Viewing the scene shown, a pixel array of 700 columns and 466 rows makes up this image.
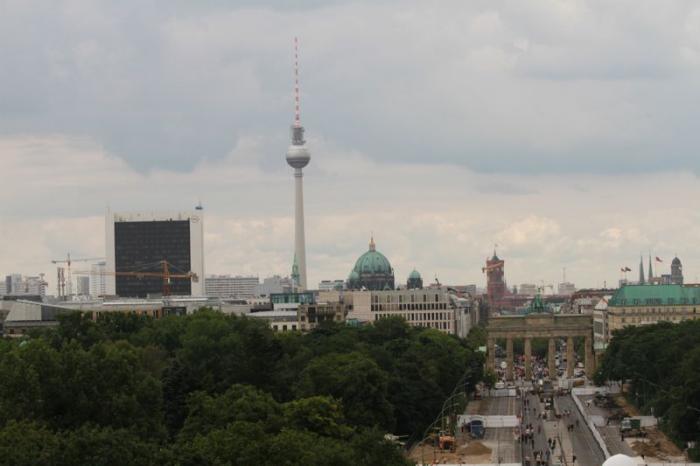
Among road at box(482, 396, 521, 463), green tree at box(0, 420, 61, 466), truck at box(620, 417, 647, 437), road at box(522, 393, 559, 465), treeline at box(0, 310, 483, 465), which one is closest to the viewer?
green tree at box(0, 420, 61, 466)

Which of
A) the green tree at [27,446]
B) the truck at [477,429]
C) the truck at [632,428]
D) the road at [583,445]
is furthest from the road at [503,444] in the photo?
the green tree at [27,446]

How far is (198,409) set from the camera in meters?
124

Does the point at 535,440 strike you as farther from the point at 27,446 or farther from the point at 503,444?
the point at 27,446

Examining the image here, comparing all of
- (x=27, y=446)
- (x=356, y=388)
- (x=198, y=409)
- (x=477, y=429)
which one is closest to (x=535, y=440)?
(x=477, y=429)

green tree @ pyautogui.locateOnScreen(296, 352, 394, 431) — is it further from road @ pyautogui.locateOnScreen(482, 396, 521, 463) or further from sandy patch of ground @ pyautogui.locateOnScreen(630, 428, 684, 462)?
sandy patch of ground @ pyautogui.locateOnScreen(630, 428, 684, 462)

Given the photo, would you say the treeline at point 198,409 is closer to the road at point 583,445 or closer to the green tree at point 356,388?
the green tree at point 356,388

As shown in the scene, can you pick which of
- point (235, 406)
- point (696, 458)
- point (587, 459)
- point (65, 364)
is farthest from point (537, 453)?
point (65, 364)

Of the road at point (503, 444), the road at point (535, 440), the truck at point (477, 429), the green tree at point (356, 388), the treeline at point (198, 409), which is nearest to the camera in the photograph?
the treeline at point (198, 409)

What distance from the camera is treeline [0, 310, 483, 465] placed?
94250mm

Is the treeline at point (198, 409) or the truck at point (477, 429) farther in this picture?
the truck at point (477, 429)

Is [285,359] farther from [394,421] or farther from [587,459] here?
[587,459]

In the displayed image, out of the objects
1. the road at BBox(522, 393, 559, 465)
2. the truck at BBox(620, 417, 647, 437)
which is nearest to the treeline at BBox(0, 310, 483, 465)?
the road at BBox(522, 393, 559, 465)

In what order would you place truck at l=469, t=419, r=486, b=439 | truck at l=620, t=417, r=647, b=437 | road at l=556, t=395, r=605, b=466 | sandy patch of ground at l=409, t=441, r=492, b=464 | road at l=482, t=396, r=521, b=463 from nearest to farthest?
road at l=556, t=395, r=605, b=466, sandy patch of ground at l=409, t=441, r=492, b=464, road at l=482, t=396, r=521, b=463, truck at l=620, t=417, r=647, b=437, truck at l=469, t=419, r=486, b=439

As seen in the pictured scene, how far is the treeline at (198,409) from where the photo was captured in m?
94.2
